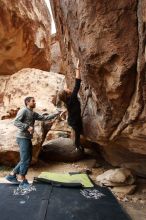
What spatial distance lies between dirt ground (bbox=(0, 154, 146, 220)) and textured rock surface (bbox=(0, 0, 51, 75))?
7570 mm

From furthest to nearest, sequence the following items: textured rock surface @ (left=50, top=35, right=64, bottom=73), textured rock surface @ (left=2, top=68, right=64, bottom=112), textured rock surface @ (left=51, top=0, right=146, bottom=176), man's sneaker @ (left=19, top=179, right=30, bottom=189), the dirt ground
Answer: textured rock surface @ (left=50, top=35, right=64, bottom=73) < textured rock surface @ (left=2, top=68, right=64, bottom=112) < man's sneaker @ (left=19, top=179, right=30, bottom=189) < the dirt ground < textured rock surface @ (left=51, top=0, right=146, bottom=176)

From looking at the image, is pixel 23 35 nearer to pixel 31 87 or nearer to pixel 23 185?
pixel 31 87

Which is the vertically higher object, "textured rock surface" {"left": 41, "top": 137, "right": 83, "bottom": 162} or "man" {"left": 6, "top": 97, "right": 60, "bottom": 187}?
"man" {"left": 6, "top": 97, "right": 60, "bottom": 187}

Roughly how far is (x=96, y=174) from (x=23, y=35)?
9.05 m

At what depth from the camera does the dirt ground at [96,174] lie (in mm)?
5955

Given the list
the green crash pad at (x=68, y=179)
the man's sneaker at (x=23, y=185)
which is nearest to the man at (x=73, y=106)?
the green crash pad at (x=68, y=179)

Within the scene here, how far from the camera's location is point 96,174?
27.5 ft

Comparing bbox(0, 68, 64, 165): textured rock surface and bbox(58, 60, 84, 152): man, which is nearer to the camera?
bbox(58, 60, 84, 152): man

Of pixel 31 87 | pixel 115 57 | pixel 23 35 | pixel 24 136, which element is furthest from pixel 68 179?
pixel 23 35

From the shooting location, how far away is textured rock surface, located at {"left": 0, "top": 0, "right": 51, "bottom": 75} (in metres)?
14.0

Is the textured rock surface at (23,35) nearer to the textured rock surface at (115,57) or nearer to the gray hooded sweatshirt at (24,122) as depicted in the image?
the gray hooded sweatshirt at (24,122)

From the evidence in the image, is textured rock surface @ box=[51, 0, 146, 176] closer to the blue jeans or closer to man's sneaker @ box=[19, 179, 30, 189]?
the blue jeans

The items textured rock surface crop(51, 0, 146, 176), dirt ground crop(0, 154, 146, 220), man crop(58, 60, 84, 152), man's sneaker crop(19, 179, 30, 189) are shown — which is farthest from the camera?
man crop(58, 60, 84, 152)

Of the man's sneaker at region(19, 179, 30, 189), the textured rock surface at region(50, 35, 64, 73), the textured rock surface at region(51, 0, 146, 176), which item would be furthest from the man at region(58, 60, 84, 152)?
the textured rock surface at region(50, 35, 64, 73)
